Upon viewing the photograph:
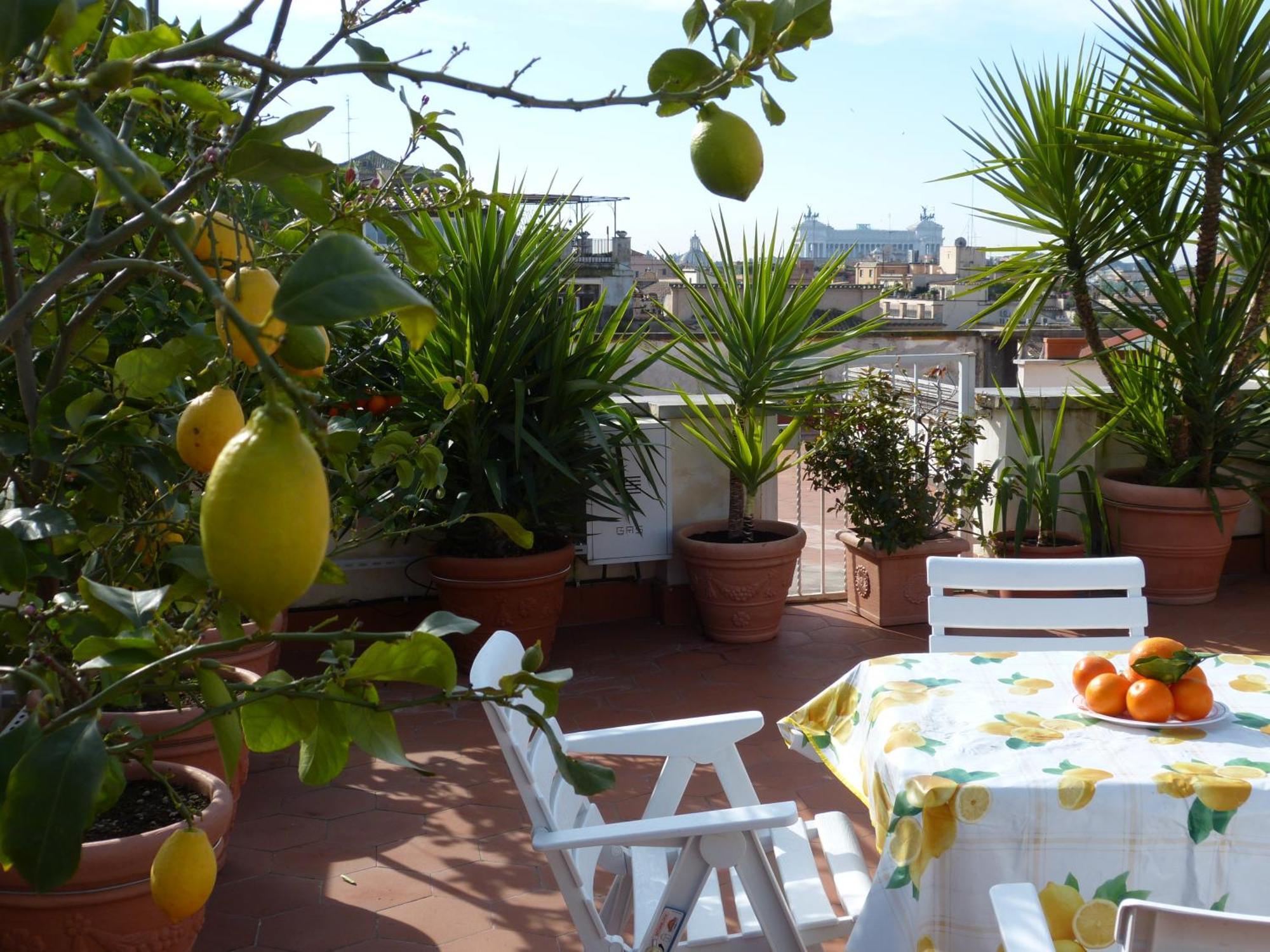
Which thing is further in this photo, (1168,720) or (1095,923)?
(1168,720)

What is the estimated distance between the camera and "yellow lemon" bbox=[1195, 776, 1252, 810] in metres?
1.67

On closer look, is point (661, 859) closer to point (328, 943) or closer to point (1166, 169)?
point (328, 943)

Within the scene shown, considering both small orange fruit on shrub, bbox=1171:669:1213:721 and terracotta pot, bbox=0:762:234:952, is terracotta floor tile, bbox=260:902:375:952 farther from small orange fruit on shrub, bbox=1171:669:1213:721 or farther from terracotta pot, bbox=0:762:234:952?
small orange fruit on shrub, bbox=1171:669:1213:721

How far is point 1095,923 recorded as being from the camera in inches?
65.3

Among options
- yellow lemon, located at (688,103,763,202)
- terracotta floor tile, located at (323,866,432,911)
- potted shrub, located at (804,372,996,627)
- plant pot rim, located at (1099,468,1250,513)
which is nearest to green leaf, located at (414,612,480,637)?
yellow lemon, located at (688,103,763,202)

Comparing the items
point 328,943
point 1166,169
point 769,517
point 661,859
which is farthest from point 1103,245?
point 328,943

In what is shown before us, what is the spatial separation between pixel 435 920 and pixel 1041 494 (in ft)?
11.2

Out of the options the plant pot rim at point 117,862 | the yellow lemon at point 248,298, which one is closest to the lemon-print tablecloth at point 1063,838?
the plant pot rim at point 117,862

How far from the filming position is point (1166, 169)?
16.8 ft

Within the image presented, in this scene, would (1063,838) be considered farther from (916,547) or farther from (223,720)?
(916,547)

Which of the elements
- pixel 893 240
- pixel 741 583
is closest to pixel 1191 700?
pixel 741 583

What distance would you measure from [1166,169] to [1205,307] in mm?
647

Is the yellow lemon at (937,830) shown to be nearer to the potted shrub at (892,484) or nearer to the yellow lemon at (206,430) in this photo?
the yellow lemon at (206,430)

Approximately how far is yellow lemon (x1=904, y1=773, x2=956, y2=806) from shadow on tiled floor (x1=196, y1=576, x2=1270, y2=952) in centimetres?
110
